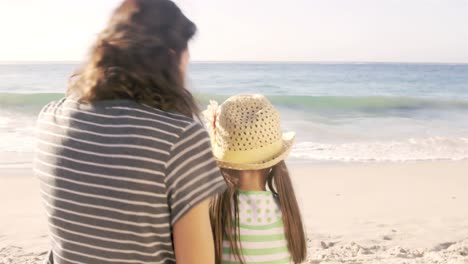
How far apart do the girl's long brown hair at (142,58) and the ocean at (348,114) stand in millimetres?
118

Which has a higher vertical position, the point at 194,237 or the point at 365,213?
the point at 194,237

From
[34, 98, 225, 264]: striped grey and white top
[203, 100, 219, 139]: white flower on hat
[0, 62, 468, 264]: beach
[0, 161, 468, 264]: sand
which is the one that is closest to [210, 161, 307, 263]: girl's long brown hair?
[203, 100, 219, 139]: white flower on hat

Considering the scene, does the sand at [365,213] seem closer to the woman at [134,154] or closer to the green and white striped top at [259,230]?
the green and white striped top at [259,230]

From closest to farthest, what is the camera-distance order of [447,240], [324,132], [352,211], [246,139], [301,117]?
[246,139] < [447,240] < [352,211] < [324,132] < [301,117]

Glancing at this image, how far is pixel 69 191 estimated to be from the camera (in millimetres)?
1333

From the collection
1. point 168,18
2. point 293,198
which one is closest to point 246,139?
point 293,198

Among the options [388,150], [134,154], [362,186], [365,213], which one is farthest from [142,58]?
[388,150]

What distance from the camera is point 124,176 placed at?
4.14 ft

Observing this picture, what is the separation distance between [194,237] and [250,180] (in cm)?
73

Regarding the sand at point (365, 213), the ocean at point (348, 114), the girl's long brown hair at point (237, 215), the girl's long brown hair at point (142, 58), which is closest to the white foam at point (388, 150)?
the ocean at point (348, 114)

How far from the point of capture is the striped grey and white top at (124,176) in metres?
1.25

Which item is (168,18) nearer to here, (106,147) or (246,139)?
(106,147)

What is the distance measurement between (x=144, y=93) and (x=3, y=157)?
7.12 metres

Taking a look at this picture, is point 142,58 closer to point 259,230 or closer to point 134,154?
point 134,154
